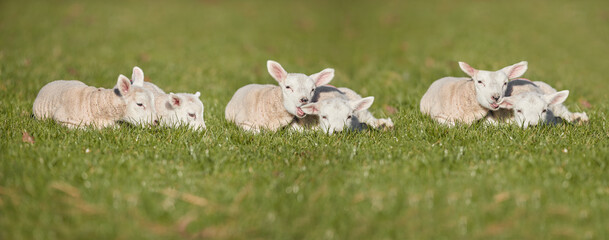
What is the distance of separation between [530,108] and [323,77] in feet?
9.16

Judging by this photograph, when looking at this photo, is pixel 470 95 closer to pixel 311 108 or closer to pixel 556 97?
pixel 556 97

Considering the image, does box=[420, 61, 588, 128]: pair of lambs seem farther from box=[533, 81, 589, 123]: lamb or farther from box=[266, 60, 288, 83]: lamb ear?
box=[266, 60, 288, 83]: lamb ear

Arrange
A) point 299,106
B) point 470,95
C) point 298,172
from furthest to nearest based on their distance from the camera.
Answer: point 470,95 < point 299,106 < point 298,172

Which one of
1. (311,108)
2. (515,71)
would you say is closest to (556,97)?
(515,71)

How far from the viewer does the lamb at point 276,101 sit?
7.68m

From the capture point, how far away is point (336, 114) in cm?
752

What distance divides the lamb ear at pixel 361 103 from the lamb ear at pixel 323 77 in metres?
0.53

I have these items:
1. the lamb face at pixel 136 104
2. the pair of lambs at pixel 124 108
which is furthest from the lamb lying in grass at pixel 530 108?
the lamb face at pixel 136 104

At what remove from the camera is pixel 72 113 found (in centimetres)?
793

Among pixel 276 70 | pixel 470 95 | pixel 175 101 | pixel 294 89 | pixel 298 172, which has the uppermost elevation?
pixel 276 70

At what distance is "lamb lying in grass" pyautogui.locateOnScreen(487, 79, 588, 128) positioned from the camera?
25.4 feet

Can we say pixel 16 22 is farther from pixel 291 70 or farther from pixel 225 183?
pixel 225 183

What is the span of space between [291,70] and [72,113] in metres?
6.66

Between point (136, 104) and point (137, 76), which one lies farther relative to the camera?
point (137, 76)
